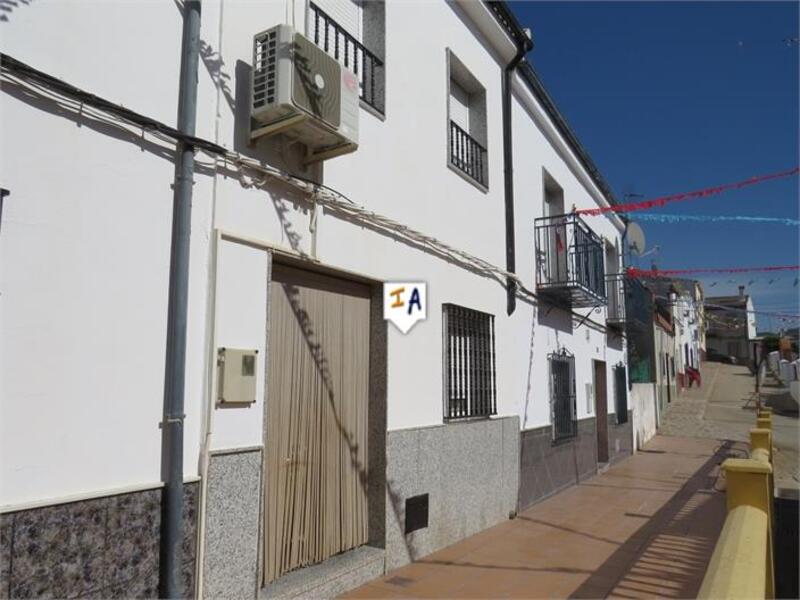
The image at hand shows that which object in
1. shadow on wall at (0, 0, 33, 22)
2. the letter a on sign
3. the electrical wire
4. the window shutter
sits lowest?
the letter a on sign

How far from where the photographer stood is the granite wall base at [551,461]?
27.0ft

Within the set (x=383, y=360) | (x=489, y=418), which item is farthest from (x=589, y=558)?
(x=383, y=360)

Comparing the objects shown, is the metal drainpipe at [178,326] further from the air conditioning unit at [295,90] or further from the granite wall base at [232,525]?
the air conditioning unit at [295,90]

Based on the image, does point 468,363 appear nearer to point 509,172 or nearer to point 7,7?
point 509,172

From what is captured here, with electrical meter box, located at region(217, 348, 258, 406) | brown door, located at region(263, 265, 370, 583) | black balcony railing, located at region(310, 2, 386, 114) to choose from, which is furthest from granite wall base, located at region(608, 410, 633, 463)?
electrical meter box, located at region(217, 348, 258, 406)

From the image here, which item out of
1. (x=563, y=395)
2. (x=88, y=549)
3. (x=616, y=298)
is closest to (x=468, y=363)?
(x=563, y=395)

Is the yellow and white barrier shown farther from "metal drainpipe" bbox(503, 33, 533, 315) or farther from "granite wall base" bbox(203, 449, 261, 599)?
"metal drainpipe" bbox(503, 33, 533, 315)

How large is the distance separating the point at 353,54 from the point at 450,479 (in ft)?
13.8

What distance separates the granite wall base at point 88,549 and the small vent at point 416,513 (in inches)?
99.1

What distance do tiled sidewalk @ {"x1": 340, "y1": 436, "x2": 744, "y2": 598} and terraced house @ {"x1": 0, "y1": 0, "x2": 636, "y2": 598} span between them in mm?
353

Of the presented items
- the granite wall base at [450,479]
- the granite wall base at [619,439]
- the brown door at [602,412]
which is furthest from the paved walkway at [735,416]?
the granite wall base at [450,479]

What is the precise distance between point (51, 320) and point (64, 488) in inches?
30.4

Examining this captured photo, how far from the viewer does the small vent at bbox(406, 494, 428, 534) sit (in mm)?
5543

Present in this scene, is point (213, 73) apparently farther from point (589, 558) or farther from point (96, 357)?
point (589, 558)
